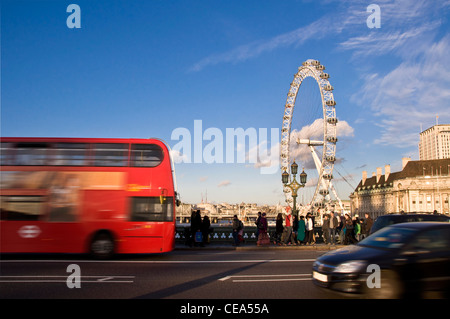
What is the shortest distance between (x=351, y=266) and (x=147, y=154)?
9.91 meters

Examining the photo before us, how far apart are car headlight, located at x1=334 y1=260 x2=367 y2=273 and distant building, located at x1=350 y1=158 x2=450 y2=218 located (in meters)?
117

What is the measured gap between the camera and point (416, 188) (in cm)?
11931

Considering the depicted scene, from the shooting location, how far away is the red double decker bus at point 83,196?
14906mm

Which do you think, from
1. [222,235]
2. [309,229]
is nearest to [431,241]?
[309,229]

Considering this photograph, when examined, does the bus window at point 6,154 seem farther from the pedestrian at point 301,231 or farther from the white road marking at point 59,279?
the pedestrian at point 301,231

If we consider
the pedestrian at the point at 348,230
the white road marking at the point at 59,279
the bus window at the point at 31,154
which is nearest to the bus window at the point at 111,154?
the bus window at the point at 31,154

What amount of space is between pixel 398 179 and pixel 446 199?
15.4 m

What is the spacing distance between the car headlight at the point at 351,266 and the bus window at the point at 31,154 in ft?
38.8

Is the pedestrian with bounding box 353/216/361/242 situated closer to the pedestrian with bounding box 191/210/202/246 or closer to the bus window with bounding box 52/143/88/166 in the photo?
the pedestrian with bounding box 191/210/202/246

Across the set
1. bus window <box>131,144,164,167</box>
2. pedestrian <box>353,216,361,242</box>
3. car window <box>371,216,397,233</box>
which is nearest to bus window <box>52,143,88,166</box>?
bus window <box>131,144,164,167</box>
